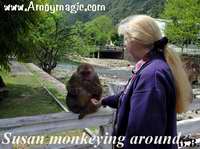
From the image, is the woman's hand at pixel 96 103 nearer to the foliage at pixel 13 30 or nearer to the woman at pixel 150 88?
the woman at pixel 150 88

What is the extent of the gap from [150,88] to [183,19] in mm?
37045

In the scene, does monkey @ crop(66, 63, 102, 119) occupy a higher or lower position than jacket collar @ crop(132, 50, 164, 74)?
lower

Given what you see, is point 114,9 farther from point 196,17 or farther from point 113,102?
point 113,102

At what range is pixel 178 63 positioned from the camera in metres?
2.64

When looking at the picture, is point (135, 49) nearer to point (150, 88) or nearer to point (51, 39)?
point (150, 88)

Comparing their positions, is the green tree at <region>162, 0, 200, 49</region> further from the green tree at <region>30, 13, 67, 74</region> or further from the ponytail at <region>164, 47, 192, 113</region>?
the ponytail at <region>164, 47, 192, 113</region>

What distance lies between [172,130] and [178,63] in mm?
442

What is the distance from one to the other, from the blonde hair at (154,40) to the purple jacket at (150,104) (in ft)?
0.20

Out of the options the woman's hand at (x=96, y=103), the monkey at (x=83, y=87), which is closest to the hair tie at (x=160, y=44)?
the woman's hand at (x=96, y=103)

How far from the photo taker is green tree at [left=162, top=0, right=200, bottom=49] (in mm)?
36250

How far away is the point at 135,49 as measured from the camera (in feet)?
8.56

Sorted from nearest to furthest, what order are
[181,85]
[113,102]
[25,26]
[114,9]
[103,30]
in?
[181,85] < [113,102] < [25,26] < [103,30] < [114,9]

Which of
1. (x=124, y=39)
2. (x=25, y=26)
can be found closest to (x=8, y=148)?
(x=124, y=39)

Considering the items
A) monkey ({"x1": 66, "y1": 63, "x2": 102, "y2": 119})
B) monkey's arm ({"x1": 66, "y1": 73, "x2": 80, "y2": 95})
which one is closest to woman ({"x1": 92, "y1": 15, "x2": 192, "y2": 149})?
monkey ({"x1": 66, "y1": 63, "x2": 102, "y2": 119})
